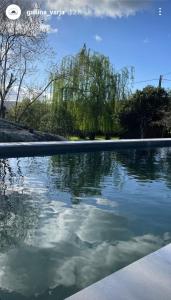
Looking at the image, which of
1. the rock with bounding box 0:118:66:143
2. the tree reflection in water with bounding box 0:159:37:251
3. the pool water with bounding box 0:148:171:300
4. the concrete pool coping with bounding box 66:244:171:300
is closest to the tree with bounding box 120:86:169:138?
the rock with bounding box 0:118:66:143

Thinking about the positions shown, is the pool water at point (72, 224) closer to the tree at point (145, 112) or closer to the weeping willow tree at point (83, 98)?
the weeping willow tree at point (83, 98)

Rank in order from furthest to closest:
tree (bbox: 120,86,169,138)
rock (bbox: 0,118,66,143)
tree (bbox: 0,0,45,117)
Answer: tree (bbox: 120,86,169,138)
tree (bbox: 0,0,45,117)
rock (bbox: 0,118,66,143)

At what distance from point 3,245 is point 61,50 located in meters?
21.4

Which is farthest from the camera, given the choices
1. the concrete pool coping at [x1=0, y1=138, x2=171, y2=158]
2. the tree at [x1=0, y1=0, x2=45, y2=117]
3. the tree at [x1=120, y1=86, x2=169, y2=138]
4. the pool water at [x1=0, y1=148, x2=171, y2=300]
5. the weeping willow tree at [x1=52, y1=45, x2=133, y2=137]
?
the tree at [x1=120, y1=86, x2=169, y2=138]

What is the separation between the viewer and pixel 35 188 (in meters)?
7.39

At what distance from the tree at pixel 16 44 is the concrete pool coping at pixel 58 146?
6.97 metres

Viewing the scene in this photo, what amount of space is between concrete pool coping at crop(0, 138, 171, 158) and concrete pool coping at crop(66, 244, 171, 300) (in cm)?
866

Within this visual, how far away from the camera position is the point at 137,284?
274cm

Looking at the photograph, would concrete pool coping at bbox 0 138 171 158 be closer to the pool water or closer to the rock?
the pool water

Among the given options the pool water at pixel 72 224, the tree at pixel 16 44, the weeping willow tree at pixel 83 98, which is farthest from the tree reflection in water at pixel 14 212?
the weeping willow tree at pixel 83 98

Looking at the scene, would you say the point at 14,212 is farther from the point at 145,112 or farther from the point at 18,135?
the point at 145,112

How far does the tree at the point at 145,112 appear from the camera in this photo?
25344mm

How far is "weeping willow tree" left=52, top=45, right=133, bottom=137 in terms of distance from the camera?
2336 centimetres

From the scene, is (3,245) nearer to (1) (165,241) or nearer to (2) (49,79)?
(1) (165,241)
